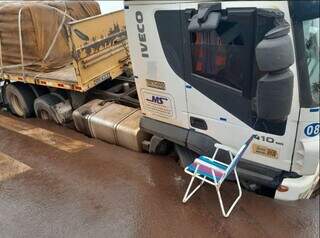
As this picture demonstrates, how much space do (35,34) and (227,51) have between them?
383 centimetres

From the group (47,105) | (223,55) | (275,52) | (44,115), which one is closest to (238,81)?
(223,55)

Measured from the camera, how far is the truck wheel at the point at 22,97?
6.45 m

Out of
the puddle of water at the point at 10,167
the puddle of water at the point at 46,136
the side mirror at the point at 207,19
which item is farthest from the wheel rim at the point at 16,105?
the side mirror at the point at 207,19

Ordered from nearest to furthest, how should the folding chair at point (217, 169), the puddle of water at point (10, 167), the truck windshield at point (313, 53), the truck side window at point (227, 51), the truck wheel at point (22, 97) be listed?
the truck windshield at point (313, 53), the truck side window at point (227, 51), the folding chair at point (217, 169), the puddle of water at point (10, 167), the truck wheel at point (22, 97)

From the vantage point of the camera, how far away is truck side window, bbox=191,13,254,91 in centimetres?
294

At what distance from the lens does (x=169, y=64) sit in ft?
11.8

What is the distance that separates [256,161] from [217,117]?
0.62m

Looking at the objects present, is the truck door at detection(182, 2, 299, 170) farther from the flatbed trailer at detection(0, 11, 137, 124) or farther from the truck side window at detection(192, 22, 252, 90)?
the flatbed trailer at detection(0, 11, 137, 124)

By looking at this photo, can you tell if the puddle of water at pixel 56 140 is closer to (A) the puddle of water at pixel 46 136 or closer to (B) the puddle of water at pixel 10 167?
(A) the puddle of water at pixel 46 136

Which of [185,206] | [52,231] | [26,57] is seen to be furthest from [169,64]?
[26,57]

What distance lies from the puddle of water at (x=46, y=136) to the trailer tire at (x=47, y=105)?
30cm

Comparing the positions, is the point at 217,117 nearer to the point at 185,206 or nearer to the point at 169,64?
the point at 169,64

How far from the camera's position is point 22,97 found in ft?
21.1

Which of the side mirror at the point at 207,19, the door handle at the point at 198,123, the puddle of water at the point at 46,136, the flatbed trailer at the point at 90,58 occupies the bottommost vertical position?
the puddle of water at the point at 46,136
